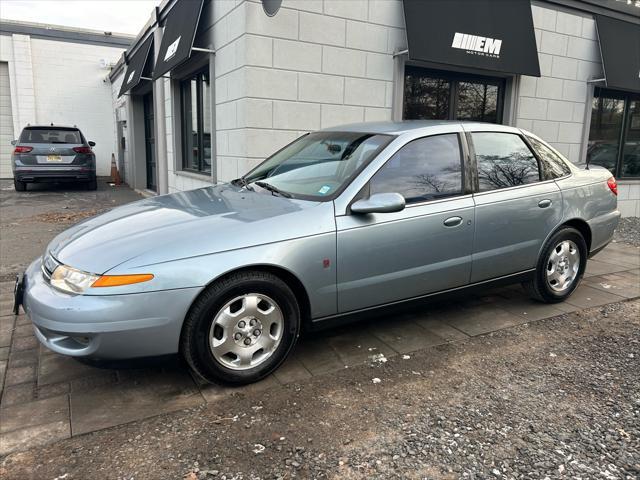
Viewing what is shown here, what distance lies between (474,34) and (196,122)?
192 inches

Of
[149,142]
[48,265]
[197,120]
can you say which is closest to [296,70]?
[197,120]

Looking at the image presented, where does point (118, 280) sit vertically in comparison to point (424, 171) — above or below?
below

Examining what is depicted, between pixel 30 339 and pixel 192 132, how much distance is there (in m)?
6.23

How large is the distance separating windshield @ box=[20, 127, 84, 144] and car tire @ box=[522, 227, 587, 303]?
12.6 m

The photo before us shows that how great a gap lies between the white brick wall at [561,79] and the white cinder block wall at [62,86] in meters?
15.6

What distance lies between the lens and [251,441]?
2.54 meters

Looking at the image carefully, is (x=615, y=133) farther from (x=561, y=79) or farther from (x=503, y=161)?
(x=503, y=161)

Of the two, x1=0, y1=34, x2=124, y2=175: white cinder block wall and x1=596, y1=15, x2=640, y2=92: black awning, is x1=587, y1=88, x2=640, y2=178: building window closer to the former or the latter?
x1=596, y1=15, x2=640, y2=92: black awning

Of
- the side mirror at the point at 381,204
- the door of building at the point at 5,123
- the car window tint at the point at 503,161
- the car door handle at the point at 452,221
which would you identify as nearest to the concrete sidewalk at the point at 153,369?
the car door handle at the point at 452,221

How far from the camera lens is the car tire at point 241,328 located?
2.82m

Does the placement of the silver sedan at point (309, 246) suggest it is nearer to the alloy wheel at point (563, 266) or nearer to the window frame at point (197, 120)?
the alloy wheel at point (563, 266)

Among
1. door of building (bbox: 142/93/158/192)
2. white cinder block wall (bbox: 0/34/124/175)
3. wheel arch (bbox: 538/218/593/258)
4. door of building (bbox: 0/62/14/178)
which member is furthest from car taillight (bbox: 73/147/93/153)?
A: wheel arch (bbox: 538/218/593/258)

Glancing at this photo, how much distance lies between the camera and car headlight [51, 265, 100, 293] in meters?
2.71

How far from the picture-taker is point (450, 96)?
8.17 metres
